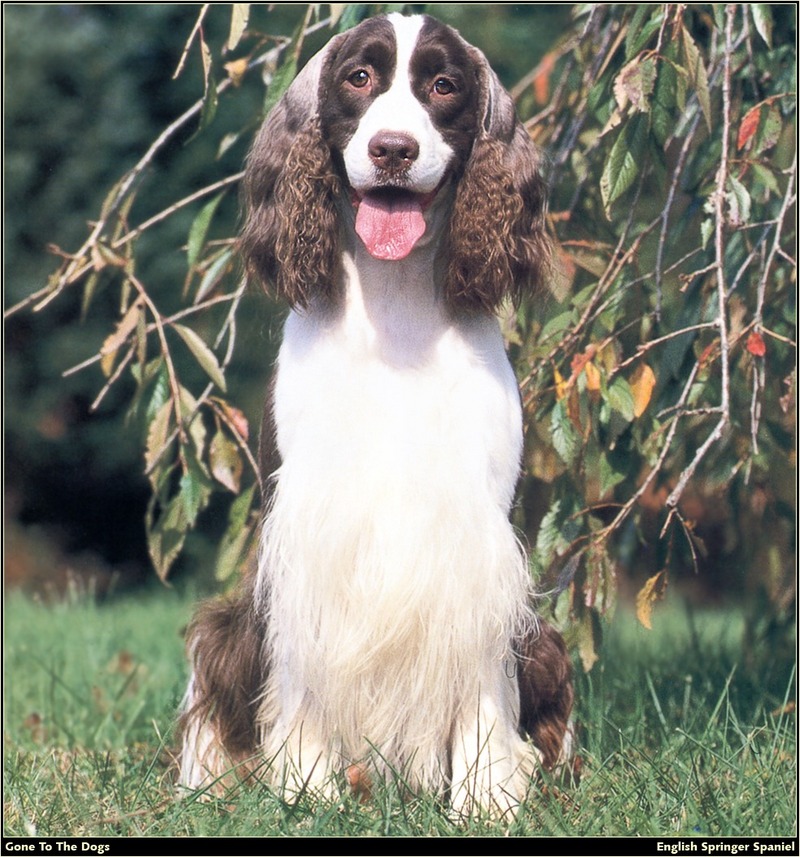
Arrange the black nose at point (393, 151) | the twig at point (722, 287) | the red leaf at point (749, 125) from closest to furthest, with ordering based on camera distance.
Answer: the black nose at point (393, 151) → the twig at point (722, 287) → the red leaf at point (749, 125)

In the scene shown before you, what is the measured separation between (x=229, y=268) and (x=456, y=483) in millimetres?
1276

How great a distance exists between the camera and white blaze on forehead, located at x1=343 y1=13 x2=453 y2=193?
301 centimetres

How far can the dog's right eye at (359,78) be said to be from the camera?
10.3ft

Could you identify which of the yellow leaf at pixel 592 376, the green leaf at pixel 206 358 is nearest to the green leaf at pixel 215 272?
the green leaf at pixel 206 358

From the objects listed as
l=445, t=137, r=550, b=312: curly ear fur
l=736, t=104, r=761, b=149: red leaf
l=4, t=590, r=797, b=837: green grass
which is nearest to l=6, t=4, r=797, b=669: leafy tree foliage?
l=736, t=104, r=761, b=149: red leaf

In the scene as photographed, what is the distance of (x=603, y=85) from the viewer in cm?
359

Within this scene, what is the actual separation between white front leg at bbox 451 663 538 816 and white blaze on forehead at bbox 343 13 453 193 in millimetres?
1219

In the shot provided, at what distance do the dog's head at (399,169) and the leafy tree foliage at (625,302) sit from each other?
0.29 metres

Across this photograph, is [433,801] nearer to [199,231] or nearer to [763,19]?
[199,231]

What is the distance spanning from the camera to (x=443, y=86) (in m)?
3.14

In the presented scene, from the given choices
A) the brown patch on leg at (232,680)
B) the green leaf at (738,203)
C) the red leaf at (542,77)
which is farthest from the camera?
the red leaf at (542,77)

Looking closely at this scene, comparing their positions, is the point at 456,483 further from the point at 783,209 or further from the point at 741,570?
the point at 741,570

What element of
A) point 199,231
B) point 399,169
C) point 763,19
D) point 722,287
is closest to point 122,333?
point 199,231

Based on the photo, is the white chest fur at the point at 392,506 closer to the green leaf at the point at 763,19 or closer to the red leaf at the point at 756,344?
the red leaf at the point at 756,344
